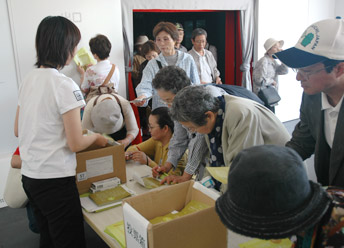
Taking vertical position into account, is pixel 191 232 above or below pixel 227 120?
below

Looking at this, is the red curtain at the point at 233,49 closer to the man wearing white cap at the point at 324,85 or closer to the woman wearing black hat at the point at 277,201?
the man wearing white cap at the point at 324,85

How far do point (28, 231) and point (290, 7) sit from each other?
204 inches

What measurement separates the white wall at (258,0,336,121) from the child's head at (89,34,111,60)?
3.06 m

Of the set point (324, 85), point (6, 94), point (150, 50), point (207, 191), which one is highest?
point (150, 50)

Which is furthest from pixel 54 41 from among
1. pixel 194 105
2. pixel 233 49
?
pixel 233 49

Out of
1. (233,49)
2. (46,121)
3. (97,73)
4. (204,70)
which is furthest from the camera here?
(233,49)

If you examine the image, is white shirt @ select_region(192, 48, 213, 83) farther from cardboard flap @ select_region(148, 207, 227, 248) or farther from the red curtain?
cardboard flap @ select_region(148, 207, 227, 248)

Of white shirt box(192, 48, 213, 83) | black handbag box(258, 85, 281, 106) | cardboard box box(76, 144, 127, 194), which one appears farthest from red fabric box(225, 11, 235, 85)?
cardboard box box(76, 144, 127, 194)

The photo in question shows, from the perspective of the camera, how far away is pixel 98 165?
5.56 feet

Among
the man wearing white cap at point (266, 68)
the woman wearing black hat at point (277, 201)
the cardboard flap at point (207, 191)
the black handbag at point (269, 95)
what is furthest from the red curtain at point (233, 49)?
the woman wearing black hat at point (277, 201)

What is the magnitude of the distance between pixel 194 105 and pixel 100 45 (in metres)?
1.79

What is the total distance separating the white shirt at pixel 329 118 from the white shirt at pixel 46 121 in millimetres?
941

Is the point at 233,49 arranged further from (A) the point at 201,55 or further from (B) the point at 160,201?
(B) the point at 160,201

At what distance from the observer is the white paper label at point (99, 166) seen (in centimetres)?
167
